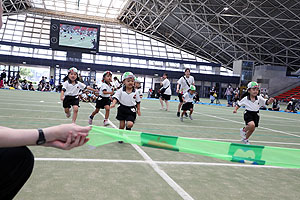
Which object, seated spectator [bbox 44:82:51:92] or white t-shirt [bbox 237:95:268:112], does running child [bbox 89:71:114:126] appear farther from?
seated spectator [bbox 44:82:51:92]

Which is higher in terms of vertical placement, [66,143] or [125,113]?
[66,143]

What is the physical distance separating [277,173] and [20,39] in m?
47.5

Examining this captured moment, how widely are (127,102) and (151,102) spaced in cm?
1609

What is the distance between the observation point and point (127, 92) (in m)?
5.66

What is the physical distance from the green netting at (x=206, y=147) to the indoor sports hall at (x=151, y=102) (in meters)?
0.01

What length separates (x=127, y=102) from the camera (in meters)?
5.58

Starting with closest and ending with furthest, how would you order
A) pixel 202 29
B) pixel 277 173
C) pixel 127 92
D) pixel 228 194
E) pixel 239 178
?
pixel 228 194
pixel 239 178
pixel 277 173
pixel 127 92
pixel 202 29

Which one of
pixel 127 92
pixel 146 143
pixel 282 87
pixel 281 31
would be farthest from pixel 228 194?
pixel 282 87

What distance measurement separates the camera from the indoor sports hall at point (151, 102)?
2.54m

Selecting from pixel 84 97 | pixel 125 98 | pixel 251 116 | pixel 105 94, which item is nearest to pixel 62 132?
pixel 125 98

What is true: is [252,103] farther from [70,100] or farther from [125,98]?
[70,100]

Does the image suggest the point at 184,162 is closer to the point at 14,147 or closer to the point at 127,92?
the point at 127,92

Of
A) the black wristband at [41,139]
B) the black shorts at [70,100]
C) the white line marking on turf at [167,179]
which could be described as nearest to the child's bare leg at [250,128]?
the white line marking on turf at [167,179]

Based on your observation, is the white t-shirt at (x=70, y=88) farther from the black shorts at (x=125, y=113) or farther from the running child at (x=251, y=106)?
the running child at (x=251, y=106)
